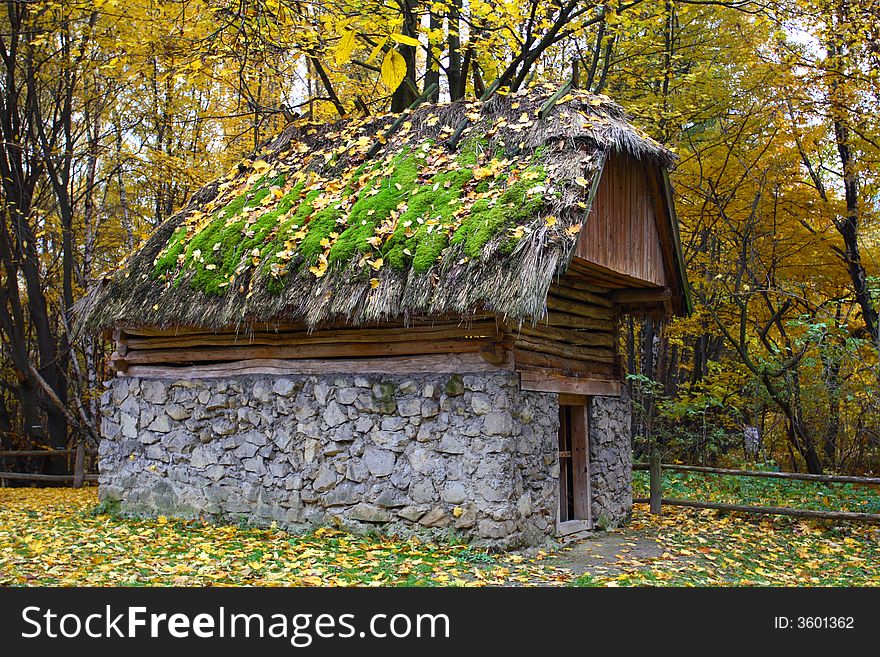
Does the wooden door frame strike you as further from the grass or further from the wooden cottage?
the grass

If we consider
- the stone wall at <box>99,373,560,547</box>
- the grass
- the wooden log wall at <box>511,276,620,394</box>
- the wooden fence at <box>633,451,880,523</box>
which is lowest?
the grass

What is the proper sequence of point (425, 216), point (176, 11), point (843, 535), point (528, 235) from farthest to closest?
point (176, 11), point (843, 535), point (425, 216), point (528, 235)

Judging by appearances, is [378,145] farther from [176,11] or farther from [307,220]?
[176,11]

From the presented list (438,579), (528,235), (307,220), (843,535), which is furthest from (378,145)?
(843,535)

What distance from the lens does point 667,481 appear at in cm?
1366

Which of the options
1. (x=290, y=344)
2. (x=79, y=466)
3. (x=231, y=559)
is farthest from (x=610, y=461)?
(x=79, y=466)

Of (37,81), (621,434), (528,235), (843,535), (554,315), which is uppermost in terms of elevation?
(37,81)

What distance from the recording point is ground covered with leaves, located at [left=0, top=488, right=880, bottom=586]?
6598 millimetres

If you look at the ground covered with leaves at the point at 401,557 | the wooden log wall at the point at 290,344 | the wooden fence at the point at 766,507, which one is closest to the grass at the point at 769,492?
the wooden fence at the point at 766,507

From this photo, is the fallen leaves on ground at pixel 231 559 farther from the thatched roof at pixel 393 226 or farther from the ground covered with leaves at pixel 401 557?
the thatched roof at pixel 393 226

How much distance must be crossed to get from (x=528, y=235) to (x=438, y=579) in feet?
10.1

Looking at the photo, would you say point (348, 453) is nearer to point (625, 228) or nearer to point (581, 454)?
point (581, 454)

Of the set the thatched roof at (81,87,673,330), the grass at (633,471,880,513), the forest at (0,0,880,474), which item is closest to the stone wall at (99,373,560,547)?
the thatched roof at (81,87,673,330)

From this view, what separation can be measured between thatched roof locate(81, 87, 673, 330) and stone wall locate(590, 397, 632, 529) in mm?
2839
